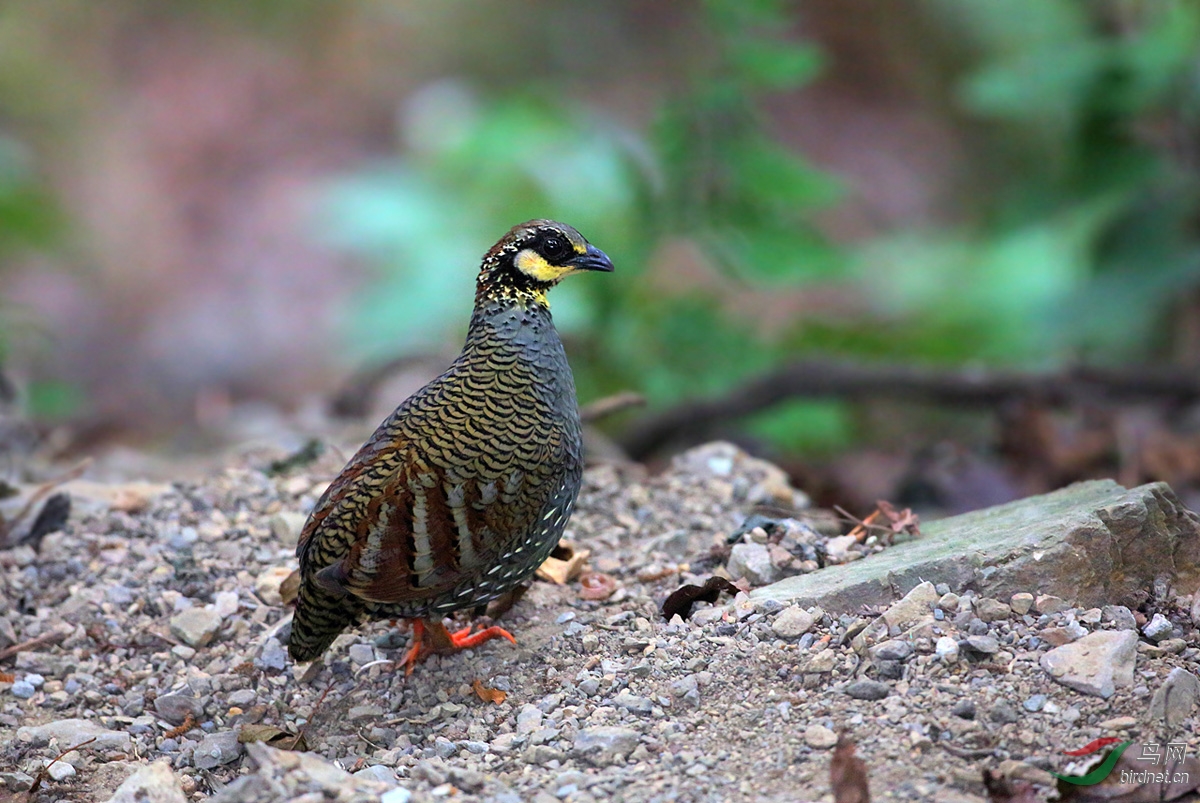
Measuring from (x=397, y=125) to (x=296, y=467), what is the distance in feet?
26.5

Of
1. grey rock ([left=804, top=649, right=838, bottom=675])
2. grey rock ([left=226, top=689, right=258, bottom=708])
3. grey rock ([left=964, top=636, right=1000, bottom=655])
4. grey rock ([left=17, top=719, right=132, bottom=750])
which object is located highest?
grey rock ([left=17, top=719, right=132, bottom=750])

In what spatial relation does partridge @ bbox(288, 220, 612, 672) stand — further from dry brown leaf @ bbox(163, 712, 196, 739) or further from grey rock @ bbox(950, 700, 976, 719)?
grey rock @ bbox(950, 700, 976, 719)

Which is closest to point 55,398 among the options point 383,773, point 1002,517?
point 383,773

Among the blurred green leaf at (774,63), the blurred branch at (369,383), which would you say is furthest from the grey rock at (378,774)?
the blurred green leaf at (774,63)

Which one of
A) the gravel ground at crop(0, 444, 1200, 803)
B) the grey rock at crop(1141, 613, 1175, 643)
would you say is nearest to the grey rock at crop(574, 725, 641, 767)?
the gravel ground at crop(0, 444, 1200, 803)

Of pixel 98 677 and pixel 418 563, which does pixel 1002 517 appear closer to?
pixel 418 563

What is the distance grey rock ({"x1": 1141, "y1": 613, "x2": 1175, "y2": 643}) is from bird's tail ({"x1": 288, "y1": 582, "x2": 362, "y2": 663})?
2133mm

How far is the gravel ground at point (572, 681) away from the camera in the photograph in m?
3.02

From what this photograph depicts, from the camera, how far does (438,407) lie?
3.86 m

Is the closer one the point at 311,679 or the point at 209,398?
the point at 311,679

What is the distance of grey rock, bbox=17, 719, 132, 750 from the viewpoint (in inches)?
141

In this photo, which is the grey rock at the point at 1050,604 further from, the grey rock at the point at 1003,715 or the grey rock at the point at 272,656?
the grey rock at the point at 272,656

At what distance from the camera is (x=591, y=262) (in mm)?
4129

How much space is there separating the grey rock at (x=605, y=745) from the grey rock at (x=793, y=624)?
1.72 feet
